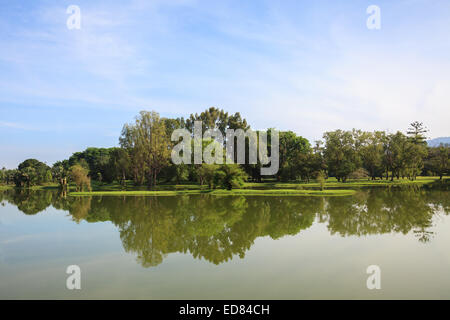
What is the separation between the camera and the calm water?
25.1 ft

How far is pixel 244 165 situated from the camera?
51.6 metres

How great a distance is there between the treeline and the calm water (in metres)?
23.1

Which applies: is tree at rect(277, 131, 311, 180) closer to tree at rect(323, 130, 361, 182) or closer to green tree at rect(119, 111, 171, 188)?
tree at rect(323, 130, 361, 182)

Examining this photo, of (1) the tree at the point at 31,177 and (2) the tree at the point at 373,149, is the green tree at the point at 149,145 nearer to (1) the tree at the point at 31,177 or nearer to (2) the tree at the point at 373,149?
(1) the tree at the point at 31,177

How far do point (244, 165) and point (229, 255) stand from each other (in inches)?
1623

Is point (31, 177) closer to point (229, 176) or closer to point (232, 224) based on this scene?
point (229, 176)

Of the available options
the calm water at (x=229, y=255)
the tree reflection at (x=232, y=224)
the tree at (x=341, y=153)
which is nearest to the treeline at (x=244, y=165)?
the tree at (x=341, y=153)

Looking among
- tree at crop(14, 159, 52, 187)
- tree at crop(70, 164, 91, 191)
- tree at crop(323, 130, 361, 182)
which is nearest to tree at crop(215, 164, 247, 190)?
tree at crop(70, 164, 91, 191)

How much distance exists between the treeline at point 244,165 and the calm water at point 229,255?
23.1 metres

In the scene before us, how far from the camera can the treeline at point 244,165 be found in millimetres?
45812

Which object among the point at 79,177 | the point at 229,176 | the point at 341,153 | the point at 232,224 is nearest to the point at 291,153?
the point at 341,153

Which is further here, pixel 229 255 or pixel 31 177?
pixel 31 177
